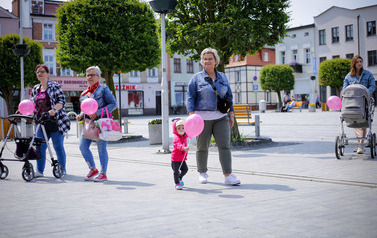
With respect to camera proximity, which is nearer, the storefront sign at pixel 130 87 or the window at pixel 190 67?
the storefront sign at pixel 130 87

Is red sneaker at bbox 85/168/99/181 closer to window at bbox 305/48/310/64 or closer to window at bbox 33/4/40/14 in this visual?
window at bbox 33/4/40/14

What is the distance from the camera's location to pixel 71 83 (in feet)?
158

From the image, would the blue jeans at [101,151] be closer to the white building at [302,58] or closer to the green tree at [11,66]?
the green tree at [11,66]

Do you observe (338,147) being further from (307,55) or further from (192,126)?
(307,55)

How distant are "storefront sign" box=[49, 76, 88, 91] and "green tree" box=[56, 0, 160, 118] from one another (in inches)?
1225

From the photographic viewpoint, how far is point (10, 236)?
13.3 ft

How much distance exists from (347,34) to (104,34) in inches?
1785

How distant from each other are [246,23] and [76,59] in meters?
7.84

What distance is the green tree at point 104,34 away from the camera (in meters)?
16.7

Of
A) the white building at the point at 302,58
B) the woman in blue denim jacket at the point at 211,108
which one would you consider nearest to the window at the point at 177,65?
the white building at the point at 302,58

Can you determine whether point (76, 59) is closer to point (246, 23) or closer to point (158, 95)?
point (246, 23)

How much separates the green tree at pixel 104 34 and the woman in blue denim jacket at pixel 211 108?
34.5ft

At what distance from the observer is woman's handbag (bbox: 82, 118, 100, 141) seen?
7.27 metres

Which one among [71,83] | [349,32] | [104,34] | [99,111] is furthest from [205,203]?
[349,32]
